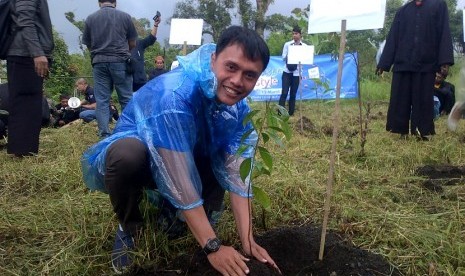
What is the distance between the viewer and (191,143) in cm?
141

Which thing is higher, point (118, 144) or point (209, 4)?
point (209, 4)

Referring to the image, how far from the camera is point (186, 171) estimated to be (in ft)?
4.35

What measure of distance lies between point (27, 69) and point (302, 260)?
2351 mm

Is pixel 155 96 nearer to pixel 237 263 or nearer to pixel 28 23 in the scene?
pixel 237 263

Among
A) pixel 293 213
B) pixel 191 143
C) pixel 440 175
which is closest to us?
pixel 191 143

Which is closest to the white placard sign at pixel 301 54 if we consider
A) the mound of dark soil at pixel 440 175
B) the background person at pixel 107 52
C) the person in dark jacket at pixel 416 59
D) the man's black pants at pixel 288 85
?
the man's black pants at pixel 288 85

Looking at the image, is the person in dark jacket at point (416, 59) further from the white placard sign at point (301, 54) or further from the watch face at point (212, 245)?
the watch face at point (212, 245)

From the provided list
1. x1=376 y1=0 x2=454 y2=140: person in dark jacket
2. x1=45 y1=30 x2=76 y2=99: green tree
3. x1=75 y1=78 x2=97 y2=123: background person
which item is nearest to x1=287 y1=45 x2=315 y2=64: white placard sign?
x1=376 y1=0 x2=454 y2=140: person in dark jacket

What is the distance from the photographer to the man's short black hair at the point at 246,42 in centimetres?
132

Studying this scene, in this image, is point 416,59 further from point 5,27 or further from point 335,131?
point 5,27

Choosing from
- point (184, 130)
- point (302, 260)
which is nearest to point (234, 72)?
point (184, 130)

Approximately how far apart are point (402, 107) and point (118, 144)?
328 centimetres

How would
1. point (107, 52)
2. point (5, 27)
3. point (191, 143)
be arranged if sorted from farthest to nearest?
1. point (107, 52)
2. point (5, 27)
3. point (191, 143)

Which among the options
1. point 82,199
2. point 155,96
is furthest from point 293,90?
point 155,96
